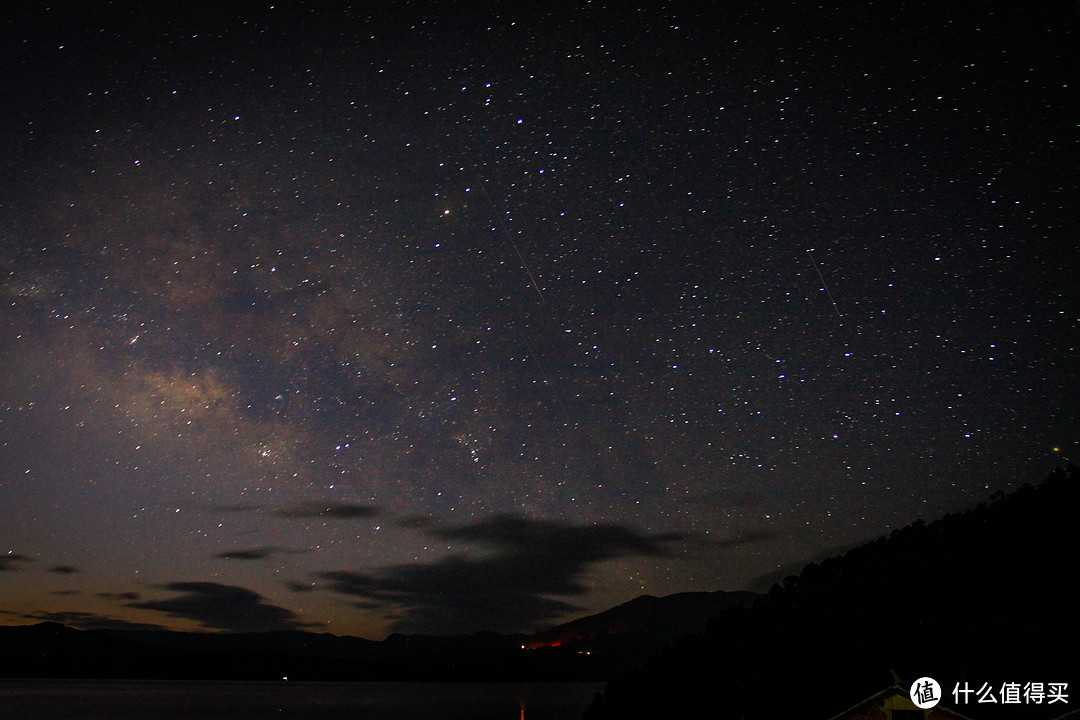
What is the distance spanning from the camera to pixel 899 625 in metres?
32.9

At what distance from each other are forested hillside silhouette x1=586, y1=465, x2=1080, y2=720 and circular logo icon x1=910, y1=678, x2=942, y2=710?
16832 millimetres

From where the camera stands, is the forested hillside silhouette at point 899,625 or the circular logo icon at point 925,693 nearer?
the circular logo icon at point 925,693

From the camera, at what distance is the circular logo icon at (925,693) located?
36.4ft

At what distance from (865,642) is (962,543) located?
7.46 m

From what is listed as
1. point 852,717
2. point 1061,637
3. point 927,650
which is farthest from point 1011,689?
point 927,650

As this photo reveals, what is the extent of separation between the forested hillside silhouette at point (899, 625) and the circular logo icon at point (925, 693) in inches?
663

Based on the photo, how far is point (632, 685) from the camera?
41469 millimetres

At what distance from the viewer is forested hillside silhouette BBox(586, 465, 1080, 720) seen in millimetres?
28516

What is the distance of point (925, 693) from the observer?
11.2 meters

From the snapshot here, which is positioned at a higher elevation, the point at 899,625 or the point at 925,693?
the point at 925,693

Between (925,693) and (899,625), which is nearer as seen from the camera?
(925,693)

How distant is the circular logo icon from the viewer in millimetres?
11102

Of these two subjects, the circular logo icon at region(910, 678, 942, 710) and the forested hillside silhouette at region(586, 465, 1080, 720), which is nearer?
the circular logo icon at region(910, 678, 942, 710)

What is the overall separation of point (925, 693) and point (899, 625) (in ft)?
80.5
